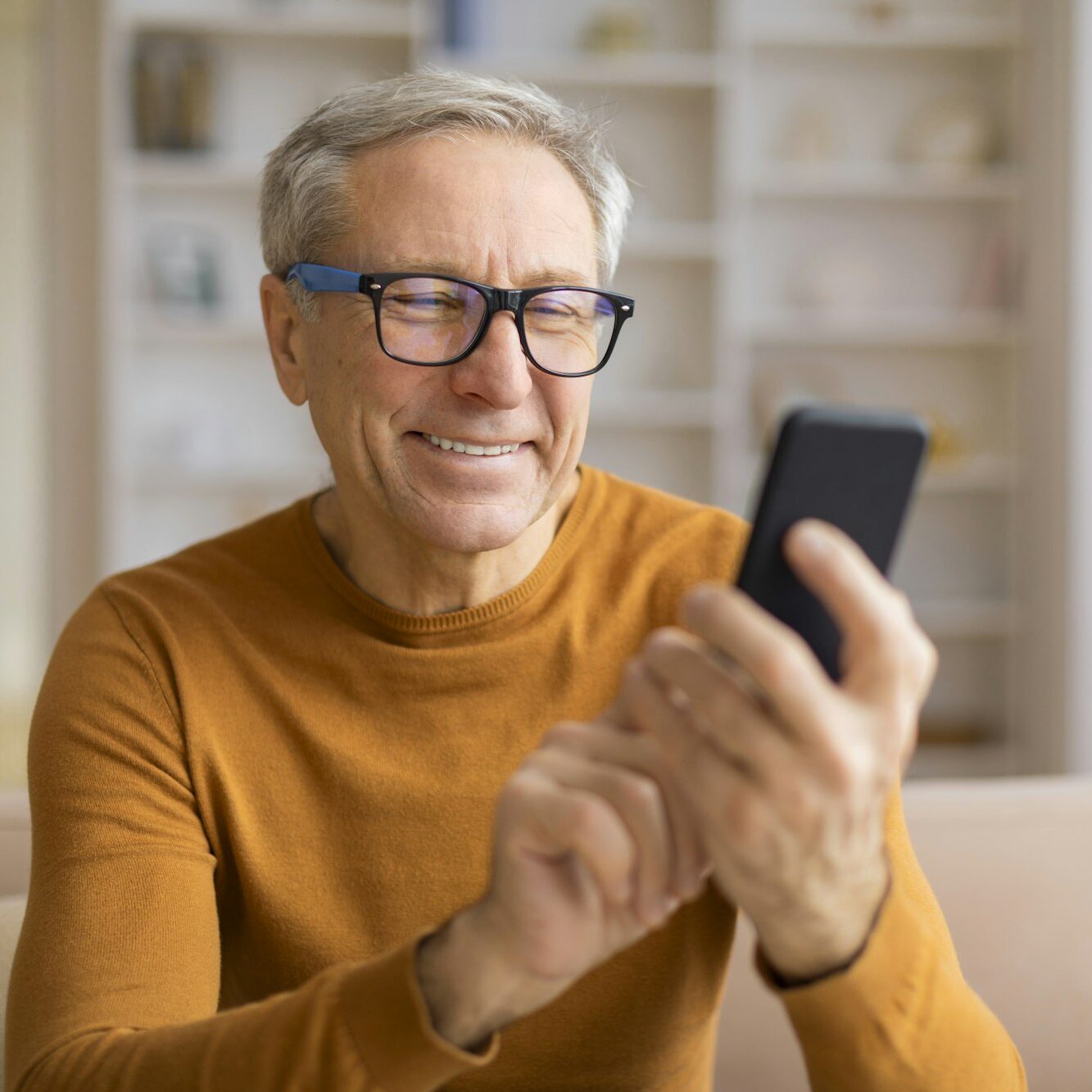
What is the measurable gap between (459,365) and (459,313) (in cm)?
4

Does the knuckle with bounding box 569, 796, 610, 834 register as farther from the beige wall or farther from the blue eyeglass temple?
the beige wall

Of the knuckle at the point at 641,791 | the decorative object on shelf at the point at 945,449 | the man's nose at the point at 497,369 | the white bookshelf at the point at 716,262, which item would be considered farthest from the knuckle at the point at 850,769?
the decorative object on shelf at the point at 945,449

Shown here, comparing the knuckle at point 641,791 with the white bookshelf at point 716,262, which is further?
the white bookshelf at point 716,262

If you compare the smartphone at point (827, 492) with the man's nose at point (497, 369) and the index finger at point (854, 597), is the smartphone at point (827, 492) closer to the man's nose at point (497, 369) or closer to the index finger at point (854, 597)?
the index finger at point (854, 597)

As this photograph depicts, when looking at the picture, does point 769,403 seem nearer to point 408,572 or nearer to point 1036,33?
point 1036,33

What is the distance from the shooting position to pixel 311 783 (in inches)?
43.6

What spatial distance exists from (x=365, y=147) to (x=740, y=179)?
3.03m

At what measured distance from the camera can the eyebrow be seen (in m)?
1.03

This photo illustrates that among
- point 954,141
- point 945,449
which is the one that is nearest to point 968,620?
point 945,449

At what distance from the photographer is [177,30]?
3715 mm

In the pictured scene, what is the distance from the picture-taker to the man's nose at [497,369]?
1.03 metres

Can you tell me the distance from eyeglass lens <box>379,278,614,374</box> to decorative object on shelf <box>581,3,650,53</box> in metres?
3.04

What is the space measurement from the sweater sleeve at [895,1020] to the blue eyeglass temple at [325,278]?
2.04 feet

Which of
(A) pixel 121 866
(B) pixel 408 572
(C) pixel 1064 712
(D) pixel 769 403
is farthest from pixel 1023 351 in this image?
(A) pixel 121 866
